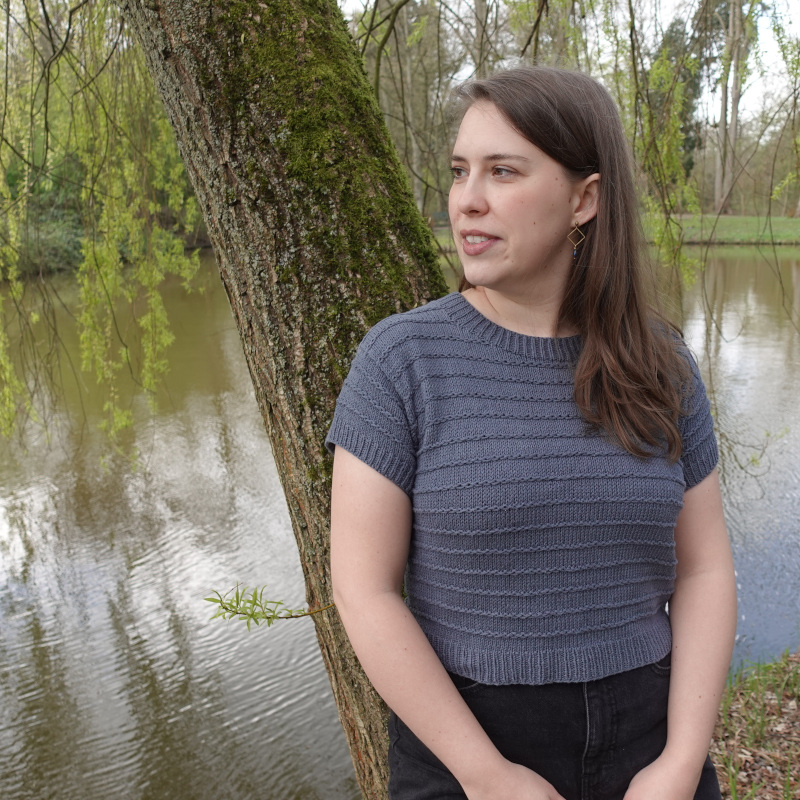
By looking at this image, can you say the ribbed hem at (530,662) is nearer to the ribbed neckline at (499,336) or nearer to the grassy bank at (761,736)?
the ribbed neckline at (499,336)

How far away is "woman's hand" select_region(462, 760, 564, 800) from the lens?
93 centimetres

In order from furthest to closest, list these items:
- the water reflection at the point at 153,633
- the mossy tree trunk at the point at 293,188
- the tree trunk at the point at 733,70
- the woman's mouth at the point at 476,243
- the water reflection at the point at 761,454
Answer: the water reflection at the point at 761,454
the water reflection at the point at 153,633
the tree trunk at the point at 733,70
the mossy tree trunk at the point at 293,188
the woman's mouth at the point at 476,243

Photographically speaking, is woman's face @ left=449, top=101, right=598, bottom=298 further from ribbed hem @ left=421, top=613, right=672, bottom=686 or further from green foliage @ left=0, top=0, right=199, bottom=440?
green foliage @ left=0, top=0, right=199, bottom=440

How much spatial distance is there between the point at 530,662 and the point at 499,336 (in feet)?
1.38

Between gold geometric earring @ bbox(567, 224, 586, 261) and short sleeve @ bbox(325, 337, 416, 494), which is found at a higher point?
gold geometric earring @ bbox(567, 224, 586, 261)

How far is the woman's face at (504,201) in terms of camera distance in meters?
1.02

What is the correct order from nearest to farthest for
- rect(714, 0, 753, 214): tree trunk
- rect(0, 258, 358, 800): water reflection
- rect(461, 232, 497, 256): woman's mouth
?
rect(461, 232, 497, 256): woman's mouth < rect(714, 0, 753, 214): tree trunk < rect(0, 258, 358, 800): water reflection

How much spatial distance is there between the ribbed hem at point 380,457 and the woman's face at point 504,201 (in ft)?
0.86

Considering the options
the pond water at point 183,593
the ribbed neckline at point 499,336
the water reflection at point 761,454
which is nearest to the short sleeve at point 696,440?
the ribbed neckline at point 499,336

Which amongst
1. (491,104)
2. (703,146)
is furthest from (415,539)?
(703,146)

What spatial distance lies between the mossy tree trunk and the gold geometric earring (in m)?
0.27

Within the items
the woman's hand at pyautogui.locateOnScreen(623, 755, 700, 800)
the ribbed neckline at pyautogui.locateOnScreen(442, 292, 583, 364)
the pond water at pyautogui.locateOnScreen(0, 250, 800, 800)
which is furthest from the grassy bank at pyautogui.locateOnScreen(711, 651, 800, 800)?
the ribbed neckline at pyautogui.locateOnScreen(442, 292, 583, 364)

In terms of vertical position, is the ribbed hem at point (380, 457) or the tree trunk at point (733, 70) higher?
the tree trunk at point (733, 70)

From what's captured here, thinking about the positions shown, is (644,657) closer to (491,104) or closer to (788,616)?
(491,104)
